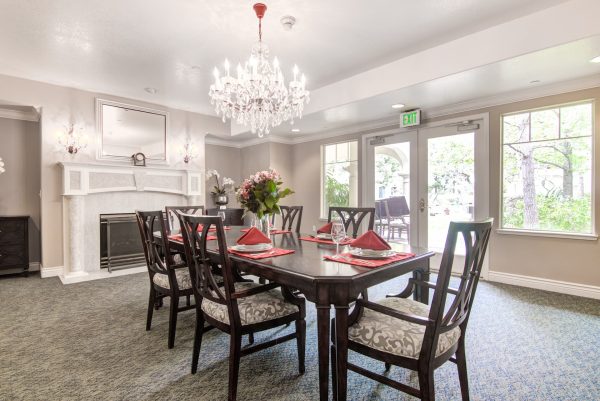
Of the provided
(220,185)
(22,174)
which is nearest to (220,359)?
(22,174)

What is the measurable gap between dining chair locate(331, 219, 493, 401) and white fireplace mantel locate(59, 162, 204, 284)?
4.13 metres

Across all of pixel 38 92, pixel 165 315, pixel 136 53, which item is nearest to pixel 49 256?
pixel 38 92

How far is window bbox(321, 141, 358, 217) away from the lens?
5512 mm

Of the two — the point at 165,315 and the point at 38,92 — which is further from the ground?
the point at 38,92

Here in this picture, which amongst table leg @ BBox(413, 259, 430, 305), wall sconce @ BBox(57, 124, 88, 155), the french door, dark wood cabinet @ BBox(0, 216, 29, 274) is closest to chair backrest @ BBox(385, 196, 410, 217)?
the french door

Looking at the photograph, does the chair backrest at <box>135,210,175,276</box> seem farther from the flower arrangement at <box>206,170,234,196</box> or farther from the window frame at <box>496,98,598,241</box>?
the window frame at <box>496,98,598,241</box>

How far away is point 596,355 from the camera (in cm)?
212

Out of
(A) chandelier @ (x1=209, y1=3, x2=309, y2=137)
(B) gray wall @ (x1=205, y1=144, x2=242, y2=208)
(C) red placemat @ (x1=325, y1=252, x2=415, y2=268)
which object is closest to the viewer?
(C) red placemat @ (x1=325, y1=252, x2=415, y2=268)

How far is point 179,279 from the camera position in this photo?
2.35 meters

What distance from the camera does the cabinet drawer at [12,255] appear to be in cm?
413

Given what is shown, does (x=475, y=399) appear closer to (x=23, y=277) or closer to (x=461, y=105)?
(x=461, y=105)

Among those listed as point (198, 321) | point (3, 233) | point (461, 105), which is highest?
point (461, 105)

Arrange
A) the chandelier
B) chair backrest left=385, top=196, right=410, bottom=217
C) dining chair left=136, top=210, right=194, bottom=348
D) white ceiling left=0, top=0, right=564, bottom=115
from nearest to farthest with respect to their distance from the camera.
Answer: dining chair left=136, top=210, right=194, bottom=348
white ceiling left=0, top=0, right=564, bottom=115
the chandelier
chair backrest left=385, top=196, right=410, bottom=217

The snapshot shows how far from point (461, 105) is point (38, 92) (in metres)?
5.54
